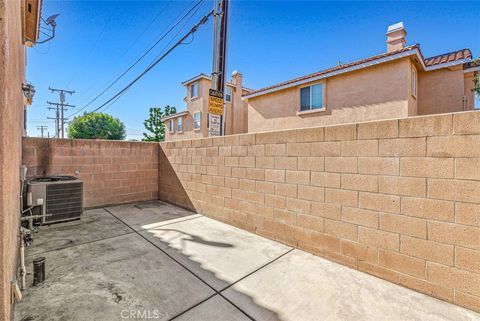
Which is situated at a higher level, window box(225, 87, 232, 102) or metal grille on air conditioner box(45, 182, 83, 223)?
window box(225, 87, 232, 102)

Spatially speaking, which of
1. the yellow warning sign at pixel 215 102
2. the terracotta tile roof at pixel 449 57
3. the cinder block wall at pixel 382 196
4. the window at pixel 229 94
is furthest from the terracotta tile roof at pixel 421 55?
the window at pixel 229 94

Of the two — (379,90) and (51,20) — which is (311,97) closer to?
(379,90)

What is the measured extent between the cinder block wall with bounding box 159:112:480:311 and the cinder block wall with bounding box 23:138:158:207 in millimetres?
3768

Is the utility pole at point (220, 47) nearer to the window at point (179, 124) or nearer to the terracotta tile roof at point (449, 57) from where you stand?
the terracotta tile roof at point (449, 57)

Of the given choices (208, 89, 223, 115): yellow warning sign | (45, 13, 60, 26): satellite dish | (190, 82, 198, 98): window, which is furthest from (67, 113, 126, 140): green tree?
(208, 89, 223, 115): yellow warning sign

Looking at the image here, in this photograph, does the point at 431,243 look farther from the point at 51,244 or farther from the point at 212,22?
the point at 212,22

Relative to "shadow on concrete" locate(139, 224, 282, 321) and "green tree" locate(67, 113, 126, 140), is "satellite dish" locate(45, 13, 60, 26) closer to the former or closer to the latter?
"shadow on concrete" locate(139, 224, 282, 321)

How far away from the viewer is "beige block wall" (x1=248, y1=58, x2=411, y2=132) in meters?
6.73

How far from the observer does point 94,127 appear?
84.6 feet

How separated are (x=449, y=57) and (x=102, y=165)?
39.6 ft

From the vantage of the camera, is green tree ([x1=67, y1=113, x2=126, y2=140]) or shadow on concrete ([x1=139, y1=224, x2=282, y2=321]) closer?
shadow on concrete ([x1=139, y1=224, x2=282, y2=321])

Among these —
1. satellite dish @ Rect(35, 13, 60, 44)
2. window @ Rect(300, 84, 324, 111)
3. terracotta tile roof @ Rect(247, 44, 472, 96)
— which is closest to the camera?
terracotta tile roof @ Rect(247, 44, 472, 96)

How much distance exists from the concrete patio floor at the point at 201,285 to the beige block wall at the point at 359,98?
6059 mm

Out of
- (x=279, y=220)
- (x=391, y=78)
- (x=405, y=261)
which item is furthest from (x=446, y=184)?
(x=391, y=78)
